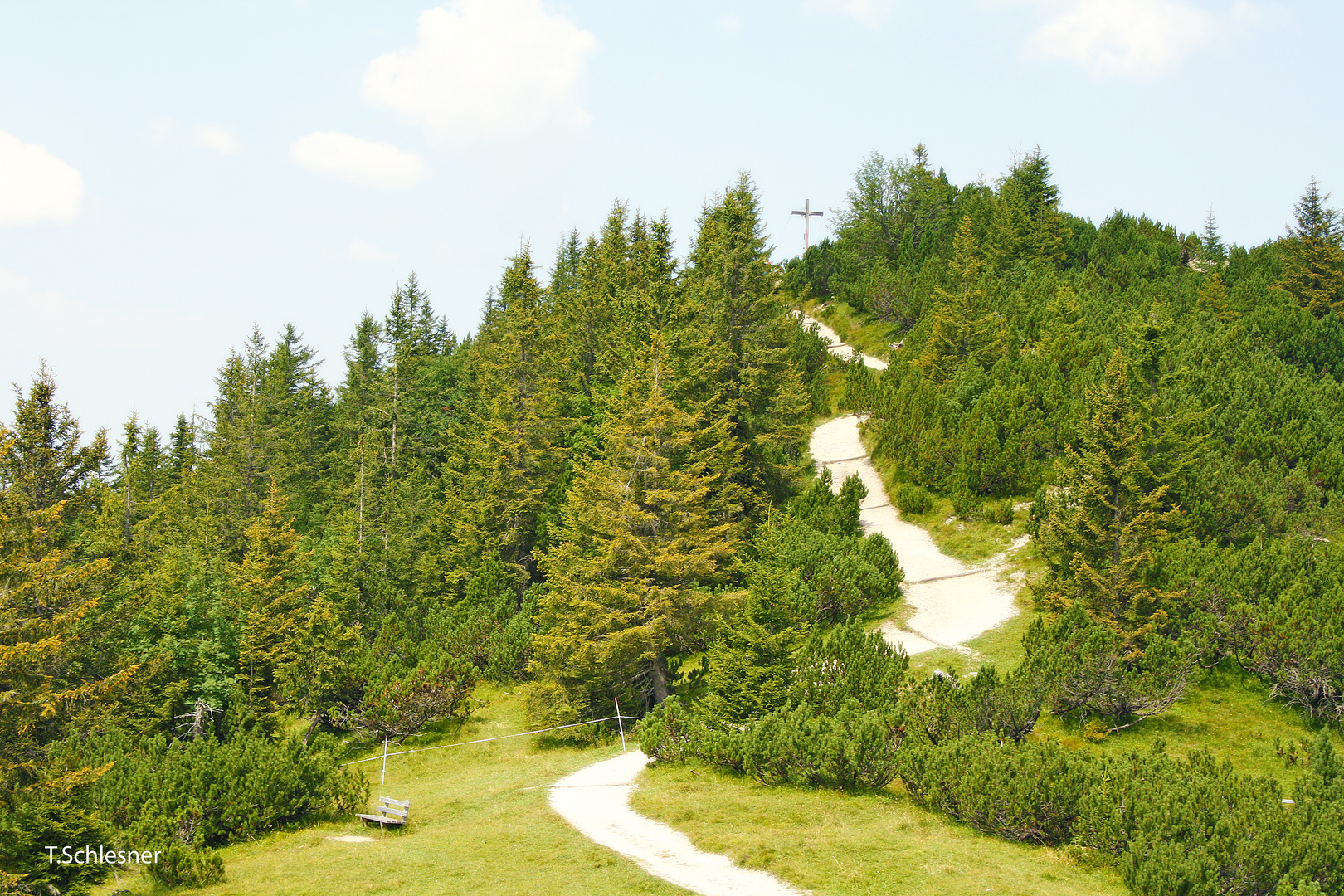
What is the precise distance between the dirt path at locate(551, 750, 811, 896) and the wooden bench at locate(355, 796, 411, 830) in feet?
8.71

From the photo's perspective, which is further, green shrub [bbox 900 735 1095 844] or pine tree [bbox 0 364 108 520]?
pine tree [bbox 0 364 108 520]

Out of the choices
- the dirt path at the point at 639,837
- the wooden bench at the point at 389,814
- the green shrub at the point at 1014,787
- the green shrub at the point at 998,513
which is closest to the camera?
the dirt path at the point at 639,837

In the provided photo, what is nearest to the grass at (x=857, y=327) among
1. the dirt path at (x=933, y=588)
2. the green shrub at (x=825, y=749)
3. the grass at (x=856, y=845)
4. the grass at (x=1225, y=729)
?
the dirt path at (x=933, y=588)

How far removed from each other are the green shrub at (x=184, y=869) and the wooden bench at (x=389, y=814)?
3086 millimetres

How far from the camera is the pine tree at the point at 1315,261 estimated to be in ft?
151

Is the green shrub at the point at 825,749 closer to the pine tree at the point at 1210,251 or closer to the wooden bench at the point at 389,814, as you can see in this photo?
the wooden bench at the point at 389,814

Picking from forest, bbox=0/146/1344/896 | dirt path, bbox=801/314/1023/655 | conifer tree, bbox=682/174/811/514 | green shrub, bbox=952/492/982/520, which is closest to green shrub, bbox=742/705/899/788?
forest, bbox=0/146/1344/896

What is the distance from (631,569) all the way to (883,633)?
6.53 metres

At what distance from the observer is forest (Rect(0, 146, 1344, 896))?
13.8 m

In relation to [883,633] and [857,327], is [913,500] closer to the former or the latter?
[883,633]

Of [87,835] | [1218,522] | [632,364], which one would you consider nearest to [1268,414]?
[1218,522]

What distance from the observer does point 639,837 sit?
14.0m

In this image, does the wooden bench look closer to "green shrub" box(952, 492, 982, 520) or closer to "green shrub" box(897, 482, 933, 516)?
"green shrub" box(952, 492, 982, 520)

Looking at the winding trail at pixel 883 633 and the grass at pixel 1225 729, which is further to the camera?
the grass at pixel 1225 729
